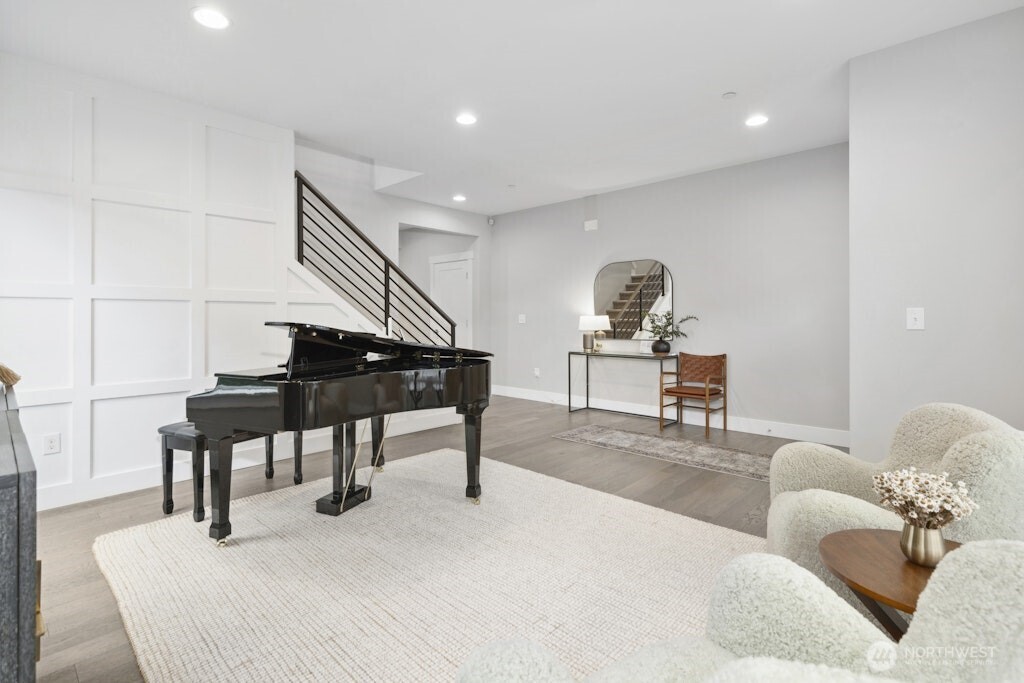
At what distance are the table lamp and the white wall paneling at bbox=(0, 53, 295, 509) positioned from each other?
3378 millimetres

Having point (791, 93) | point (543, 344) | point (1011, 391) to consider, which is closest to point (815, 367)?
point (1011, 391)

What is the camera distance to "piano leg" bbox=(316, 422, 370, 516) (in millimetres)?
2885

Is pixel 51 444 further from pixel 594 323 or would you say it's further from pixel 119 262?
pixel 594 323

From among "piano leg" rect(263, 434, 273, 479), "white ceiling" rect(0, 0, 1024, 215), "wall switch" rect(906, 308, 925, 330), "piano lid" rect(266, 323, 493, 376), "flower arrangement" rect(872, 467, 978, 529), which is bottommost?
"piano leg" rect(263, 434, 273, 479)

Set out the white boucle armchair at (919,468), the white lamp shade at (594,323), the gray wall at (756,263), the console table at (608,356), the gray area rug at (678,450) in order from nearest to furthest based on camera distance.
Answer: the white boucle armchair at (919,468) → the gray area rug at (678,450) → the gray wall at (756,263) → the console table at (608,356) → the white lamp shade at (594,323)

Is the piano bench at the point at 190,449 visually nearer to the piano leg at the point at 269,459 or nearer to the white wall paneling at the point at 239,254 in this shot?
the piano leg at the point at 269,459

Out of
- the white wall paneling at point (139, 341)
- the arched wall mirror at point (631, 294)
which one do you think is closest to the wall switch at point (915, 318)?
the arched wall mirror at point (631, 294)

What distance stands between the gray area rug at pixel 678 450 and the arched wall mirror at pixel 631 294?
55.5 inches

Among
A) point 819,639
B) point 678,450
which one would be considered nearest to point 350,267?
point 678,450

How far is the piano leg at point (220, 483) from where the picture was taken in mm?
2428

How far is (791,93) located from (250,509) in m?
4.39

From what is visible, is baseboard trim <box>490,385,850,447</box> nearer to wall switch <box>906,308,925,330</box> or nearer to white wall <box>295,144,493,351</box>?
white wall <box>295,144,493,351</box>

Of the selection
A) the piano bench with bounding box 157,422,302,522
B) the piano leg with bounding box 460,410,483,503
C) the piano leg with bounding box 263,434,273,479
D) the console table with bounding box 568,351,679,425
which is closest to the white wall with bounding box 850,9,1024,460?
the piano leg with bounding box 460,410,483,503

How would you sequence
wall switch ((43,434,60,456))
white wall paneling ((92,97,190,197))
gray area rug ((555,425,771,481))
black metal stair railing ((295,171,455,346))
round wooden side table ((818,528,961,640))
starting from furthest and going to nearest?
black metal stair railing ((295,171,455,346)) → gray area rug ((555,425,771,481)) → white wall paneling ((92,97,190,197)) → wall switch ((43,434,60,456)) → round wooden side table ((818,528,961,640))
